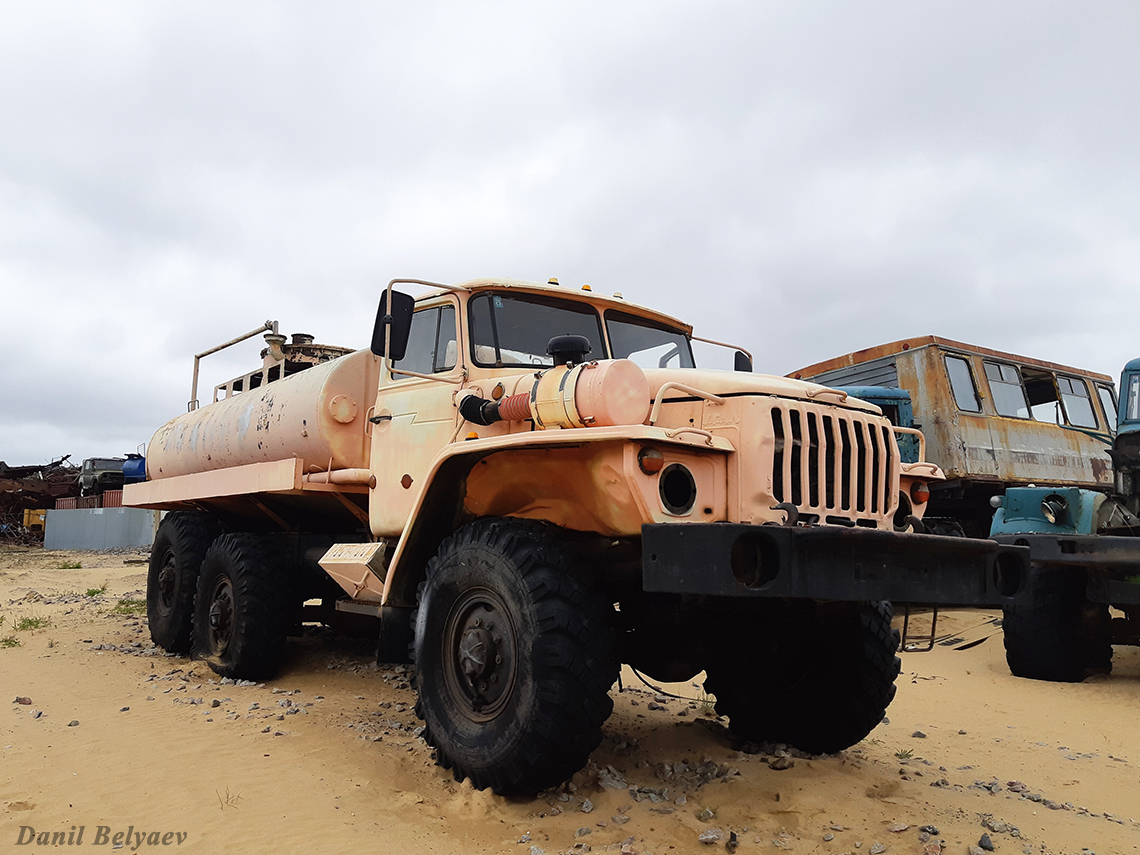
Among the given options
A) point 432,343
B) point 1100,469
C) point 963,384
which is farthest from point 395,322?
point 1100,469

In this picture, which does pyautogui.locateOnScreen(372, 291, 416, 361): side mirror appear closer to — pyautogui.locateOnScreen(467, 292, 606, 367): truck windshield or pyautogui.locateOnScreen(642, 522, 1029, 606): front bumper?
pyautogui.locateOnScreen(467, 292, 606, 367): truck windshield

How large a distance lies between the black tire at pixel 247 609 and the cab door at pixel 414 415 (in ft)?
6.04

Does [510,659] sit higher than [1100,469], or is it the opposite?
[1100,469]

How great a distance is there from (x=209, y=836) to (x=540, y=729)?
1.36m

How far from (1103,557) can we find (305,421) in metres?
5.32

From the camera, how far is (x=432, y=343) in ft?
16.6

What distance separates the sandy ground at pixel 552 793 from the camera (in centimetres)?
345

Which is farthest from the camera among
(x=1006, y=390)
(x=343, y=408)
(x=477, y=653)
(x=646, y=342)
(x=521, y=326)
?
(x=1006, y=390)

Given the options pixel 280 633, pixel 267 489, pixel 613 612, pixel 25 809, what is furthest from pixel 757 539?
pixel 280 633

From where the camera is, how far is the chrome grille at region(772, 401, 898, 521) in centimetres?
362

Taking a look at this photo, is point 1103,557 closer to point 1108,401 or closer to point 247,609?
point 247,609

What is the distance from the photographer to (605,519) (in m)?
3.66

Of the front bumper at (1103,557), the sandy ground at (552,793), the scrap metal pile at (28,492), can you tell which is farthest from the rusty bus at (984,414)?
the scrap metal pile at (28,492)

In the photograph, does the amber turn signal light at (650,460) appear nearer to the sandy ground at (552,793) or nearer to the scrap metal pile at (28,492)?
the sandy ground at (552,793)
